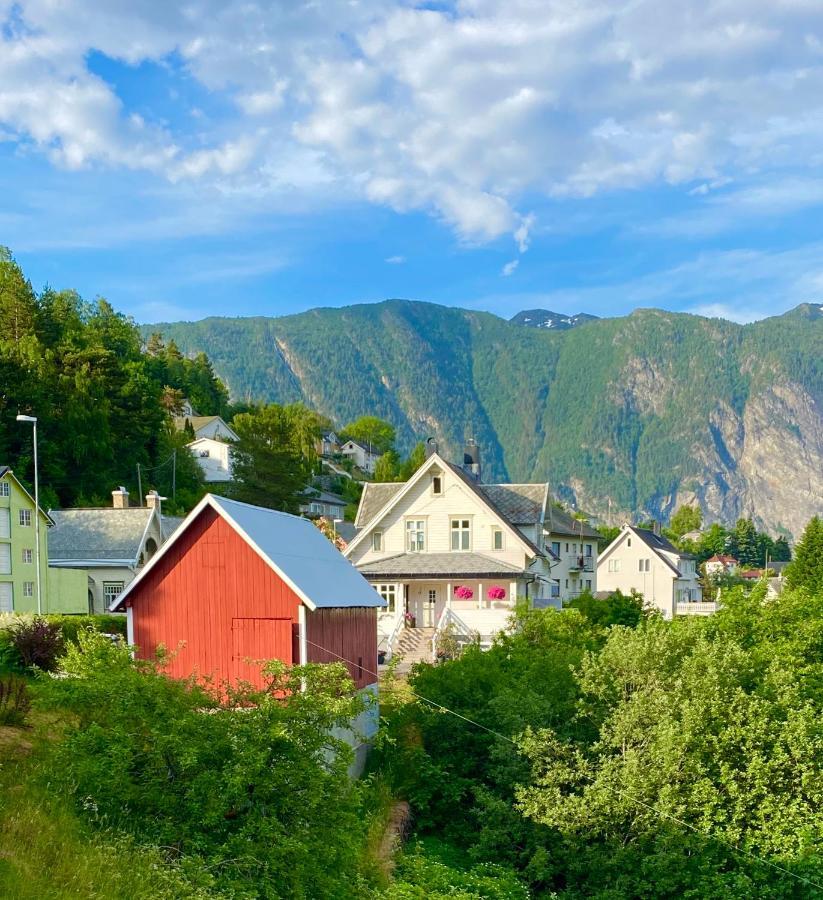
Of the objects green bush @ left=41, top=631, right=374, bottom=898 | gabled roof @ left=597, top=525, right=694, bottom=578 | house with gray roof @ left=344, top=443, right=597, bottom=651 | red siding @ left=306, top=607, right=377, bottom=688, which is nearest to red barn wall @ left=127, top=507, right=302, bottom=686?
red siding @ left=306, top=607, right=377, bottom=688

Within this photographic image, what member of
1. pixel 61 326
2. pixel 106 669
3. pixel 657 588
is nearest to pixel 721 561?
pixel 657 588

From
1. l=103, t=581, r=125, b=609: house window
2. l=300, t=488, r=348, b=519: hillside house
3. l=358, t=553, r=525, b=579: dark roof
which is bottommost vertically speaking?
l=103, t=581, r=125, b=609: house window

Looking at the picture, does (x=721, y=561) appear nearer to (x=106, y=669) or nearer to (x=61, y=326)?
(x=61, y=326)

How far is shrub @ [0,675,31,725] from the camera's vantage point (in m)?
20.6

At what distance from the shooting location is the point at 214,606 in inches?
965

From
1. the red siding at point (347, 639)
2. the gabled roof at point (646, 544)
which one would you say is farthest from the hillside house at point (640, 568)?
the red siding at point (347, 639)

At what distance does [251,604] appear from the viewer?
24.2m

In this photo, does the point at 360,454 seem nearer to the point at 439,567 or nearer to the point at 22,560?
the point at 22,560

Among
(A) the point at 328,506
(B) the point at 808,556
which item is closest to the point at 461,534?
(B) the point at 808,556

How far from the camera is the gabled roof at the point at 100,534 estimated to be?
183 feet

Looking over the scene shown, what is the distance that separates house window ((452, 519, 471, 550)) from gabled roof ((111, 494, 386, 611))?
18.6m

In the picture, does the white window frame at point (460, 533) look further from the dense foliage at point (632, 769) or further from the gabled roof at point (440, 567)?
the dense foliage at point (632, 769)

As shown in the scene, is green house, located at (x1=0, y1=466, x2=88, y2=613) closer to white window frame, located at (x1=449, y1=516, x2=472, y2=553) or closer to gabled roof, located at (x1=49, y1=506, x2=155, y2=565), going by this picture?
gabled roof, located at (x1=49, y1=506, x2=155, y2=565)

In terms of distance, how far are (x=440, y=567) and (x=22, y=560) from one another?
2113 centimetres
